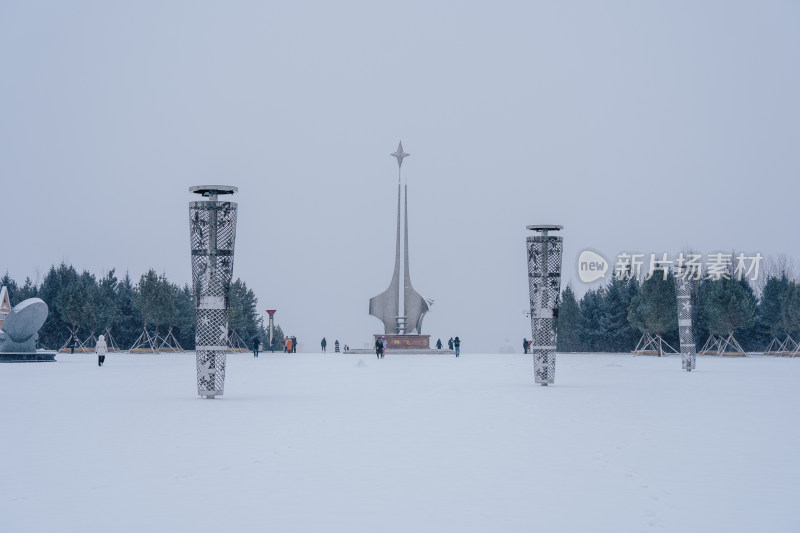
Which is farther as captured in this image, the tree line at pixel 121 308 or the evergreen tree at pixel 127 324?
the evergreen tree at pixel 127 324

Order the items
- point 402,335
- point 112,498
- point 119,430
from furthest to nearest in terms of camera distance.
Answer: point 402,335
point 119,430
point 112,498

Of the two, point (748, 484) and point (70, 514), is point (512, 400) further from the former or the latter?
point (70, 514)

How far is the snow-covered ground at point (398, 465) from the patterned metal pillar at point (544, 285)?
6388 millimetres

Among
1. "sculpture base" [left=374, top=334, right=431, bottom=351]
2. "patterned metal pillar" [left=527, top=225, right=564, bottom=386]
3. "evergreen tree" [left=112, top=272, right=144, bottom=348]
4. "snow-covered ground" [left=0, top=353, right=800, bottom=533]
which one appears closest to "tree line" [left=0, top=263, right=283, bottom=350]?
"evergreen tree" [left=112, top=272, right=144, bottom=348]

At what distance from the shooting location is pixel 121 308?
265 feet

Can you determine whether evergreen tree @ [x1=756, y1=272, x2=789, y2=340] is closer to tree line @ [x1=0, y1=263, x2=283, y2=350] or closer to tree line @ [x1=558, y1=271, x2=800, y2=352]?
tree line @ [x1=558, y1=271, x2=800, y2=352]

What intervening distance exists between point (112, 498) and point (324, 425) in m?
6.05

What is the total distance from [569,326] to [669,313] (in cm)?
1962

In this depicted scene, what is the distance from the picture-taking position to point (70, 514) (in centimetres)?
719

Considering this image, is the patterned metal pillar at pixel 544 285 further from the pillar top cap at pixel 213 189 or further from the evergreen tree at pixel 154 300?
the evergreen tree at pixel 154 300

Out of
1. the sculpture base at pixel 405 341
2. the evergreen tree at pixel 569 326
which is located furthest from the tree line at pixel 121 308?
the evergreen tree at pixel 569 326

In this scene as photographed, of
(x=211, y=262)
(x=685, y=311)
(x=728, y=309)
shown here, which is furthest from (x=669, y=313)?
(x=211, y=262)

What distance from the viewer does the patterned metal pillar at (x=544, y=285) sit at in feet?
82.8

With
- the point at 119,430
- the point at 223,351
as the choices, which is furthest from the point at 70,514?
the point at 223,351
